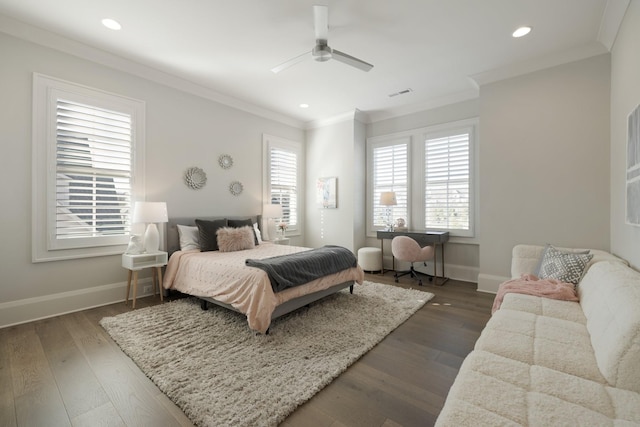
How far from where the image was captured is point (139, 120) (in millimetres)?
3729

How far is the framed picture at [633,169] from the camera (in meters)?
2.13

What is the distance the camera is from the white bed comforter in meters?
2.56

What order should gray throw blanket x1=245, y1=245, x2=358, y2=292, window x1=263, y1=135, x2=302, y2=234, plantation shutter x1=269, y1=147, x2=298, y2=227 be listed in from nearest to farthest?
gray throw blanket x1=245, y1=245, x2=358, y2=292, window x1=263, y1=135, x2=302, y2=234, plantation shutter x1=269, y1=147, x2=298, y2=227

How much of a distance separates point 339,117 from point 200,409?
5086mm

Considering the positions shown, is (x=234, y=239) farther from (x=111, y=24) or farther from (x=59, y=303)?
(x=111, y=24)

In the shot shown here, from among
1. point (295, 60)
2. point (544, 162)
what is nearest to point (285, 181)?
point (295, 60)

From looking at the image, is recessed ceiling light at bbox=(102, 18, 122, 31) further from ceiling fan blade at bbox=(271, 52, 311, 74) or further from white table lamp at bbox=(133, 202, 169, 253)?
white table lamp at bbox=(133, 202, 169, 253)

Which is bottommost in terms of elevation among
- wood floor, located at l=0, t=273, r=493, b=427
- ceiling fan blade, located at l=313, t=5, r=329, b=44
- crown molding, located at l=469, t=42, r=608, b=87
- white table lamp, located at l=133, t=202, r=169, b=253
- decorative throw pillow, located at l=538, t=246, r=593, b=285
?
wood floor, located at l=0, t=273, r=493, b=427

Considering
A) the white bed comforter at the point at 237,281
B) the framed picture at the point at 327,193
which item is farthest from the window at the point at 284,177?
the white bed comforter at the point at 237,281

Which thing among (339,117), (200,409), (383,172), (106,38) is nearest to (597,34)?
(383,172)

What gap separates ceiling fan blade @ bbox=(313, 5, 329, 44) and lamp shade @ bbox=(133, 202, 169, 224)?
2748 millimetres

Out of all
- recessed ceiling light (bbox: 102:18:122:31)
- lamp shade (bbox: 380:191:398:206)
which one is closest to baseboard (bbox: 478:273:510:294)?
lamp shade (bbox: 380:191:398:206)

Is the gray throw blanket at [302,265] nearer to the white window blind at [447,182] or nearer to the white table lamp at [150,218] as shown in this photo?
the white table lamp at [150,218]

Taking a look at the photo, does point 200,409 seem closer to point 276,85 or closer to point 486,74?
point 276,85
